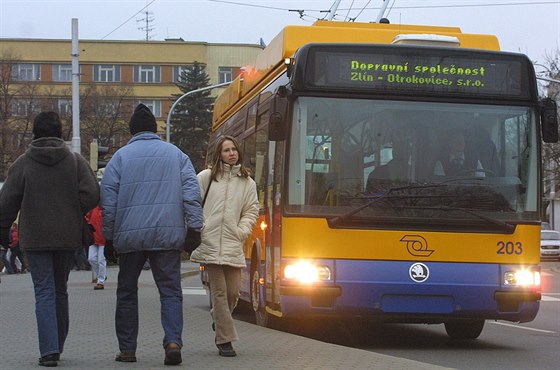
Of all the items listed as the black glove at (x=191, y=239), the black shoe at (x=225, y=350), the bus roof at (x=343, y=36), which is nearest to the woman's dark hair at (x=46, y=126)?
the black glove at (x=191, y=239)

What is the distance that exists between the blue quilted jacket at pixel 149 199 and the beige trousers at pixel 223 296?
0.90 metres

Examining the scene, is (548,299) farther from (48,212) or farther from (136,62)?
(136,62)

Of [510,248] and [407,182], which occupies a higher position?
[407,182]

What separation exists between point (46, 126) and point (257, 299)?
5360 mm

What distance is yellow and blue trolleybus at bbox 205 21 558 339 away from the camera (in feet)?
35.7

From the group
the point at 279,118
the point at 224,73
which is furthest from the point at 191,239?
the point at 224,73

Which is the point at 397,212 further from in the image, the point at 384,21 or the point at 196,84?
the point at 196,84

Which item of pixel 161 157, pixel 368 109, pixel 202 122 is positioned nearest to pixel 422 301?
pixel 368 109

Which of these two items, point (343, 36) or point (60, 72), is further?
point (60, 72)

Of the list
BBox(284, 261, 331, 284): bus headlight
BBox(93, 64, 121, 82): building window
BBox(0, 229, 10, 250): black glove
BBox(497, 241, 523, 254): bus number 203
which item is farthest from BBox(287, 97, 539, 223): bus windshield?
BBox(93, 64, 121, 82): building window

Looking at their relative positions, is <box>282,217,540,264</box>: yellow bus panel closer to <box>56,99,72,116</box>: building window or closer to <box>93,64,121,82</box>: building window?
<box>56,99,72,116</box>: building window

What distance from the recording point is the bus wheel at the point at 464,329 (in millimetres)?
12406

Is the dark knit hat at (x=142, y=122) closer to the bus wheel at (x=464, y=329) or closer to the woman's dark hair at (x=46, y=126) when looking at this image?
the woman's dark hair at (x=46, y=126)

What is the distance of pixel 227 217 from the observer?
Result: 348 inches
